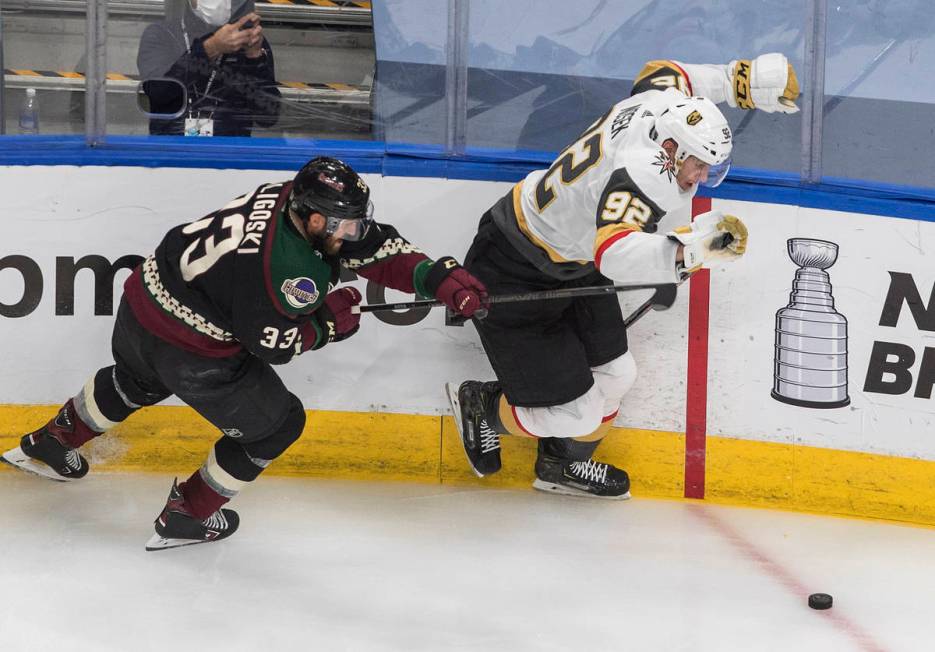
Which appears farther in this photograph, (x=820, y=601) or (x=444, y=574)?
(x=444, y=574)

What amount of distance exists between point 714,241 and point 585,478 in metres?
1.14

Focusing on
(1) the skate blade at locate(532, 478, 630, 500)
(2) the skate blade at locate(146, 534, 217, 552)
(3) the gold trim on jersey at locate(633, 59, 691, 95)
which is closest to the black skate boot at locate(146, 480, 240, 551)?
(2) the skate blade at locate(146, 534, 217, 552)

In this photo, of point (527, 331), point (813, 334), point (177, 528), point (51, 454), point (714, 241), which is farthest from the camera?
point (813, 334)

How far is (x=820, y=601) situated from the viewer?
2.88 meters

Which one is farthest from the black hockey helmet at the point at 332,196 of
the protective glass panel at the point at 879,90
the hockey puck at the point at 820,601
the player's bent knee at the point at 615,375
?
the protective glass panel at the point at 879,90

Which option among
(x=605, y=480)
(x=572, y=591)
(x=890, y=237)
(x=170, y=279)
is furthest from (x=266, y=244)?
(x=890, y=237)

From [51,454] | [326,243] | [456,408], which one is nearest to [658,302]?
[456,408]

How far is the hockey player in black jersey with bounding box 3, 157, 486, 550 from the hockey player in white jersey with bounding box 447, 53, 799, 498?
27cm

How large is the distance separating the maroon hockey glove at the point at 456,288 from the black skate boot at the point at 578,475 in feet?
2.35

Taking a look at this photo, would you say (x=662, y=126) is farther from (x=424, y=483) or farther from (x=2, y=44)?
(x=2, y=44)

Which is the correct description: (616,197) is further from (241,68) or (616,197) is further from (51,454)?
(51,454)

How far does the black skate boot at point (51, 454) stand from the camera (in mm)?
3398

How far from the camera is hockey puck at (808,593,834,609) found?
9.43 ft

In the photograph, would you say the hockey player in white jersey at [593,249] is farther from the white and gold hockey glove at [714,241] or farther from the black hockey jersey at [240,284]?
the black hockey jersey at [240,284]
